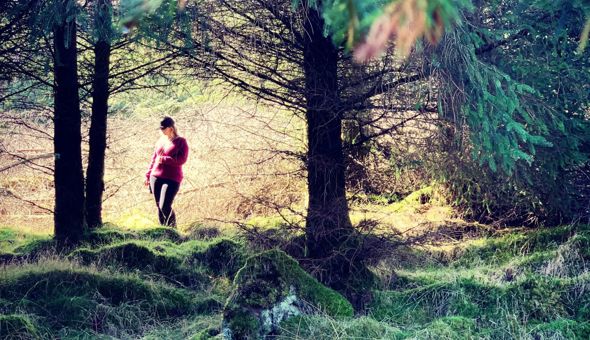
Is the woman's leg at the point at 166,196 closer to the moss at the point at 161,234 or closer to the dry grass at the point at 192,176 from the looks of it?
the dry grass at the point at 192,176

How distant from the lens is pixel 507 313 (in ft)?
19.0

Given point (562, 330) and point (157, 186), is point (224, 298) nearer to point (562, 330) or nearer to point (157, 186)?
point (562, 330)

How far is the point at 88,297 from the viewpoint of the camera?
245 inches

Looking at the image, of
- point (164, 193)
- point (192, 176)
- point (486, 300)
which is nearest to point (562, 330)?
point (486, 300)

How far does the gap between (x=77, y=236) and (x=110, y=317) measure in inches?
133

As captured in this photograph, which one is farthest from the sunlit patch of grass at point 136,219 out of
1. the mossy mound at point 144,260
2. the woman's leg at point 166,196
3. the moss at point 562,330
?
the moss at point 562,330

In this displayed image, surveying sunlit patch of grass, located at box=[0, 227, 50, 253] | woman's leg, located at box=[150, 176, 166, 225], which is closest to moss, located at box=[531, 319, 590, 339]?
sunlit patch of grass, located at box=[0, 227, 50, 253]

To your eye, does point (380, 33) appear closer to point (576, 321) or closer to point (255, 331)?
point (255, 331)

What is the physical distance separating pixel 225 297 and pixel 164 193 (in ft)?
13.9

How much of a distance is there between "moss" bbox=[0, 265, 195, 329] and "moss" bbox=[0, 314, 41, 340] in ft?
1.50

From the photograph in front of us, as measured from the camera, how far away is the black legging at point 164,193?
1088 cm

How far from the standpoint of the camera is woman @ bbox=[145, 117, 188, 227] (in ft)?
35.1

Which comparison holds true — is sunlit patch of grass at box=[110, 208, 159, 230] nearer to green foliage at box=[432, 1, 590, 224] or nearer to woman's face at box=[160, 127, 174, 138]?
woman's face at box=[160, 127, 174, 138]

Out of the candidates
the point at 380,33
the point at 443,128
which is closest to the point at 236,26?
the point at 443,128
